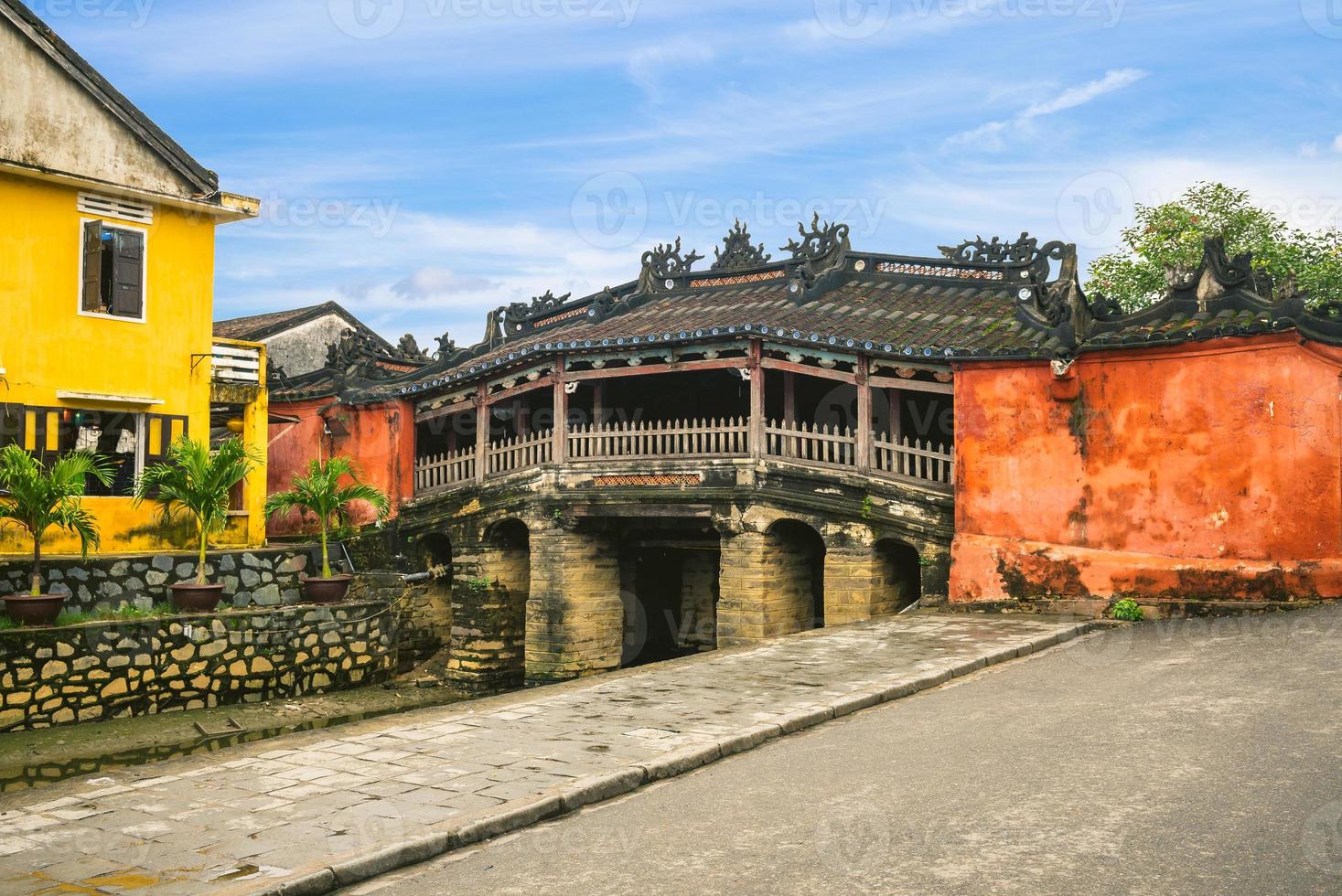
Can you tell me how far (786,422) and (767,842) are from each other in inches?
454

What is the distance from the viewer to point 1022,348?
1515 centimetres

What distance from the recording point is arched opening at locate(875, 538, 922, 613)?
54.7 feet

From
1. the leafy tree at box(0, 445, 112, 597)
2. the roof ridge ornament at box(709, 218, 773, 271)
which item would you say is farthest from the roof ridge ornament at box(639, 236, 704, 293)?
the leafy tree at box(0, 445, 112, 597)

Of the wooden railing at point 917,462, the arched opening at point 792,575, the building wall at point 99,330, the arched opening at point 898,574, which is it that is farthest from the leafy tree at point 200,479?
the arched opening at point 898,574

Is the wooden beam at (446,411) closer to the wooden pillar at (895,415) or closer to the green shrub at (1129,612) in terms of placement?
the wooden pillar at (895,415)

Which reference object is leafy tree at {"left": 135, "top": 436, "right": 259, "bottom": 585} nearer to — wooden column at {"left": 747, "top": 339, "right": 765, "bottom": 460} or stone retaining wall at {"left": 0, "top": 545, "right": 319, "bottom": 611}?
stone retaining wall at {"left": 0, "top": 545, "right": 319, "bottom": 611}

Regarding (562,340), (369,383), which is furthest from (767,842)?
(369,383)

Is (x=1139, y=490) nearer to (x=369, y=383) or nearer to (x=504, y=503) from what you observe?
(x=504, y=503)

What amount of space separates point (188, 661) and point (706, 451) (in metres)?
7.97

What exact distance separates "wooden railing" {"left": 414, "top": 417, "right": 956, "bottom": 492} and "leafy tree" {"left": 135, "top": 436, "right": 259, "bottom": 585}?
199 inches

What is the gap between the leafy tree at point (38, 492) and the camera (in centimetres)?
1349

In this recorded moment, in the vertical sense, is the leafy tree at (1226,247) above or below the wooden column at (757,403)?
above

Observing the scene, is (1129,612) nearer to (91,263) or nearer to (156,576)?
(156,576)

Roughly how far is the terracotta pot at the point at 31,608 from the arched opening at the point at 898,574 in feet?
35.0
